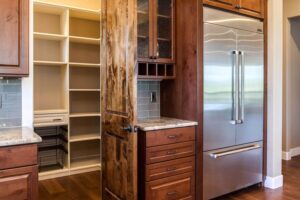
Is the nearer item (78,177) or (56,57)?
(78,177)

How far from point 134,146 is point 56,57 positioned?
254 cm

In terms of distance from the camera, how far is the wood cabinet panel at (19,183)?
1734 millimetres

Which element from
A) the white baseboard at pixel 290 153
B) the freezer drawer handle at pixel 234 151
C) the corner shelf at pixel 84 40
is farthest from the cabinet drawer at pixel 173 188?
the white baseboard at pixel 290 153

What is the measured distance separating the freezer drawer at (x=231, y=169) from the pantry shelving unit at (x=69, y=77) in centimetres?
198

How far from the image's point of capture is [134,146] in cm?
217

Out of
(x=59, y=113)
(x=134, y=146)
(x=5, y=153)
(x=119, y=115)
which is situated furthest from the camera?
(x=59, y=113)

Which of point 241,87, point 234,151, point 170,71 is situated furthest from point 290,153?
point 170,71

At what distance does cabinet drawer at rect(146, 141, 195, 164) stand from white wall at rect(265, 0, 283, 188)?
53.5 inches

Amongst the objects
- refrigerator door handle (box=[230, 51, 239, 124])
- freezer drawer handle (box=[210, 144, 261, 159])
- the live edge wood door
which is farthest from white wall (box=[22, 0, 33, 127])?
refrigerator door handle (box=[230, 51, 239, 124])

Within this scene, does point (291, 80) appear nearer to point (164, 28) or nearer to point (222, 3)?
point (222, 3)

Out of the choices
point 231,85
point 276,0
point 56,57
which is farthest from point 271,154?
point 56,57

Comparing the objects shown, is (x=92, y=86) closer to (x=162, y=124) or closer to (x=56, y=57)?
(x=56, y=57)

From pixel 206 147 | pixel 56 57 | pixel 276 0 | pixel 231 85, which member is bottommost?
pixel 206 147

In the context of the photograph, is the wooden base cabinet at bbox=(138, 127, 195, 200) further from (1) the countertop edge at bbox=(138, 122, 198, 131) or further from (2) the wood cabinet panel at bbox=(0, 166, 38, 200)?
(2) the wood cabinet panel at bbox=(0, 166, 38, 200)
